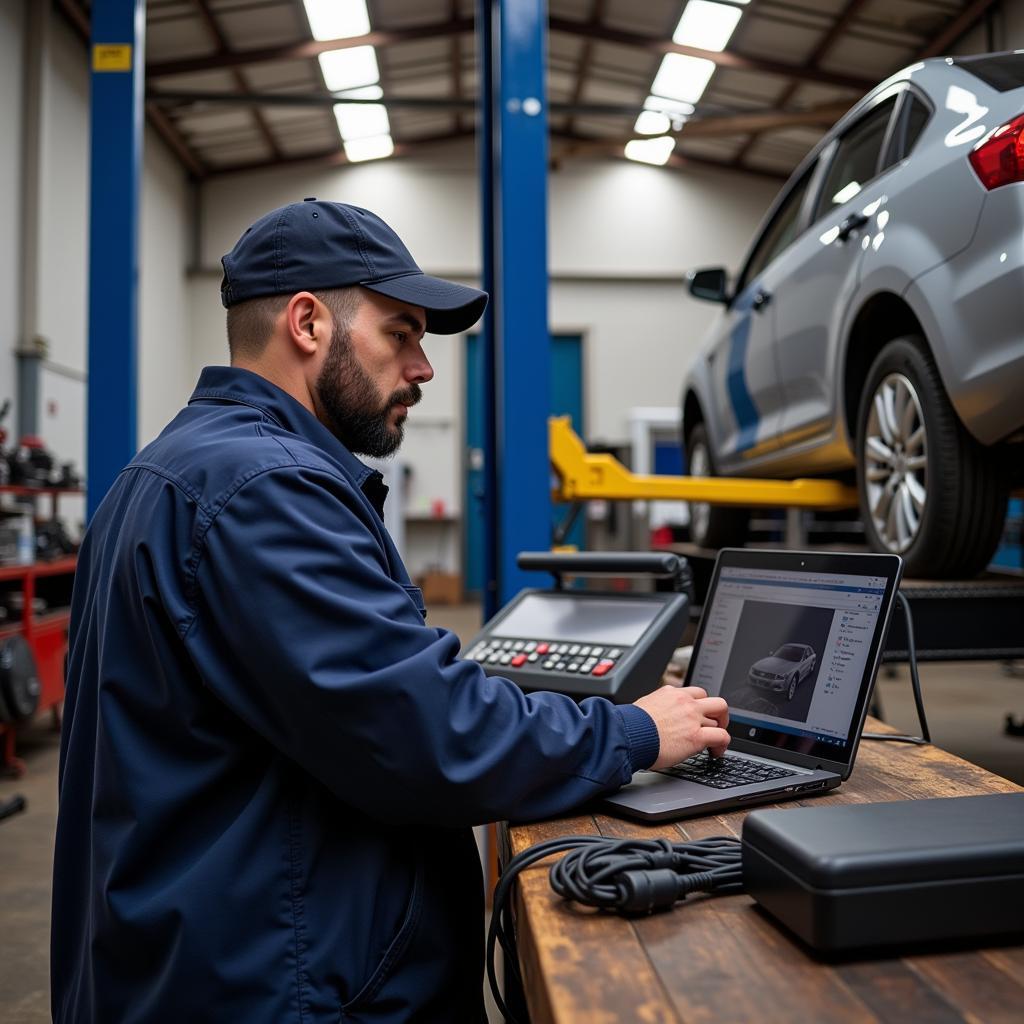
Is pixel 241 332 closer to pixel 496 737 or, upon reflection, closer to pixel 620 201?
pixel 496 737

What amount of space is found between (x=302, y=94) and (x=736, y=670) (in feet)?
33.9

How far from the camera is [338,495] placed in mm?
960

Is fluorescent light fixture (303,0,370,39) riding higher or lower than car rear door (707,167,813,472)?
higher

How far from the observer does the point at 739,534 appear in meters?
4.00

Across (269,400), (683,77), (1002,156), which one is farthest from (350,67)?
(269,400)

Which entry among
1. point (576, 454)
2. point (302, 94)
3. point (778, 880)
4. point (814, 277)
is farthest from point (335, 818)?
point (302, 94)

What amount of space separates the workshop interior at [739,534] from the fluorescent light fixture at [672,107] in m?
1.88

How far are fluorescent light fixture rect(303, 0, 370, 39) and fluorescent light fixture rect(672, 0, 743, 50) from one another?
3.06 metres

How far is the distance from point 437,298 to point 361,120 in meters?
11.3

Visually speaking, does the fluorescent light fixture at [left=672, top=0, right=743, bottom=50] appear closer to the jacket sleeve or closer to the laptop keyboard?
the laptop keyboard

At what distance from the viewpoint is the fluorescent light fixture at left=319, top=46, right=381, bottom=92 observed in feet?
32.4

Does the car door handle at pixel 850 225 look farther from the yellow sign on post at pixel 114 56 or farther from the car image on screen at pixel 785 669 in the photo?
the yellow sign on post at pixel 114 56

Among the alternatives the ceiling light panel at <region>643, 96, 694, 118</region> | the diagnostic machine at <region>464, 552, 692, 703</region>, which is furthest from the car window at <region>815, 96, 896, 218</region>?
the ceiling light panel at <region>643, 96, 694, 118</region>

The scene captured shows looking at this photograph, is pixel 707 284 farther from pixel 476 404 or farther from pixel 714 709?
pixel 476 404
